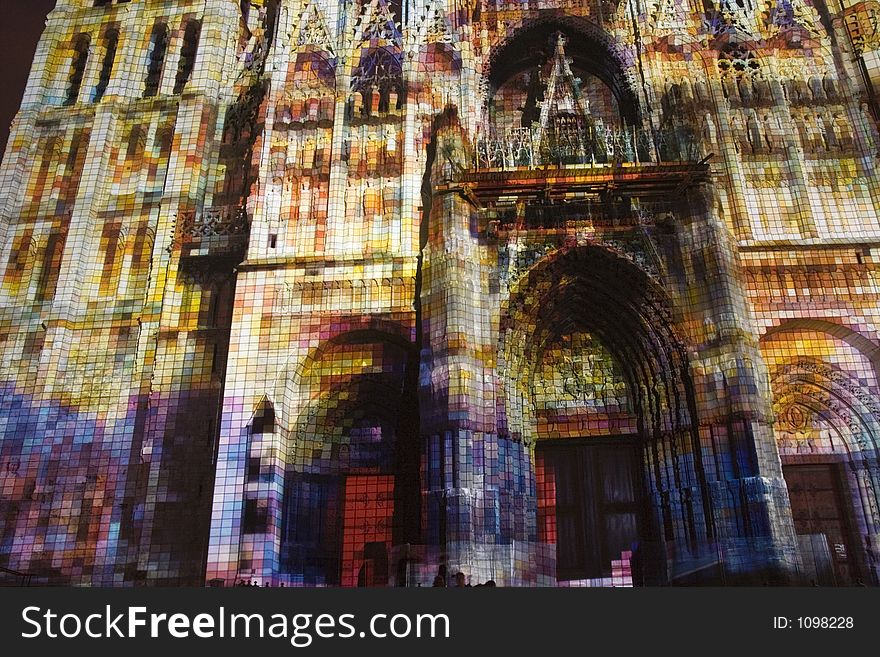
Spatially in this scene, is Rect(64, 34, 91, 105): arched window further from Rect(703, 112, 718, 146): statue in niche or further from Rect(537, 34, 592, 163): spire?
Rect(703, 112, 718, 146): statue in niche

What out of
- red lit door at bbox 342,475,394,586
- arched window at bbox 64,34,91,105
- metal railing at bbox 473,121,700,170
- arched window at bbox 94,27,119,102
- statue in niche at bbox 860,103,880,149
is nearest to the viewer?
red lit door at bbox 342,475,394,586

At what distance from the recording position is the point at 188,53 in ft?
79.2

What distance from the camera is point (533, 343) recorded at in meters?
18.4

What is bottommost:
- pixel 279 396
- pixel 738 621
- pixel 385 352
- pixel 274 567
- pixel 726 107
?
pixel 738 621

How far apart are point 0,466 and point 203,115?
434 inches

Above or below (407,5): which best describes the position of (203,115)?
below

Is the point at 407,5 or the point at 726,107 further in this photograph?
the point at 407,5

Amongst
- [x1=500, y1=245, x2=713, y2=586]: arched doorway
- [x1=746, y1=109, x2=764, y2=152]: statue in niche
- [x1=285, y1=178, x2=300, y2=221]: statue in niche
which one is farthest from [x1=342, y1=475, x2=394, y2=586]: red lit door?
[x1=746, y1=109, x2=764, y2=152]: statue in niche

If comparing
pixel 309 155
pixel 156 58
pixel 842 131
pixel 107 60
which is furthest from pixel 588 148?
pixel 107 60

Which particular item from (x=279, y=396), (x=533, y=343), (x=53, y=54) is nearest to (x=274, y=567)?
(x=279, y=396)

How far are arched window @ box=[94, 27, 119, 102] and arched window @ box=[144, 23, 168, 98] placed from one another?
1078 millimetres

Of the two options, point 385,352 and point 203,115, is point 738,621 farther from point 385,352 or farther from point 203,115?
point 203,115

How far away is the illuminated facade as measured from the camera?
53.8 ft

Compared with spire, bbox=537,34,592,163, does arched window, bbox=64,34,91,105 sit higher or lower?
higher
